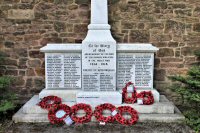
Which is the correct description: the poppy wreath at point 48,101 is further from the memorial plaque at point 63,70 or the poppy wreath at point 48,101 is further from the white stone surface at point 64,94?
the memorial plaque at point 63,70

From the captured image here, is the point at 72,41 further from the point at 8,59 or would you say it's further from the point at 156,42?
the point at 156,42

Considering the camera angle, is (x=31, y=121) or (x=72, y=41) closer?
(x=31, y=121)

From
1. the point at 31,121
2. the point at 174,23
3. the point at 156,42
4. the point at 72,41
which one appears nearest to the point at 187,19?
the point at 174,23

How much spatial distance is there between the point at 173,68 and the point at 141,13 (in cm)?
160

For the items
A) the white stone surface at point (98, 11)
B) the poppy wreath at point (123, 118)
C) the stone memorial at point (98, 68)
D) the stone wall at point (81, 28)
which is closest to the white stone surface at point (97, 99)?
the stone memorial at point (98, 68)

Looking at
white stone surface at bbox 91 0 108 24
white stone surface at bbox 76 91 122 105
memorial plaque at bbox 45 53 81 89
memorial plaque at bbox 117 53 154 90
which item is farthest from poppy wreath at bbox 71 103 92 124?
white stone surface at bbox 91 0 108 24

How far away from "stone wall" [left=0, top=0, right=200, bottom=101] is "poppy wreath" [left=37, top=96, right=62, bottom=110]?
1404 mm

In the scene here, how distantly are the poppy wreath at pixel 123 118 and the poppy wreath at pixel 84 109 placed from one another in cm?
52

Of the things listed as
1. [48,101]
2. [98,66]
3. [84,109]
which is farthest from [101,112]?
[48,101]

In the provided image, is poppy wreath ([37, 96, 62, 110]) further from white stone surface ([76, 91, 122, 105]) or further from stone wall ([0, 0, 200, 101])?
stone wall ([0, 0, 200, 101])

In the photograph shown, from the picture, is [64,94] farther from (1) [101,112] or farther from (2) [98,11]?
(2) [98,11]

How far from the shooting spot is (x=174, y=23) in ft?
21.0

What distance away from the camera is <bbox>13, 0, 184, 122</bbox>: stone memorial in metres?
5.25

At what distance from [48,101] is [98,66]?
1232 millimetres
